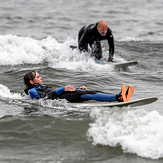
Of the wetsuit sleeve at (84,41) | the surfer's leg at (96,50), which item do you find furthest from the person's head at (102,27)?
the surfer's leg at (96,50)

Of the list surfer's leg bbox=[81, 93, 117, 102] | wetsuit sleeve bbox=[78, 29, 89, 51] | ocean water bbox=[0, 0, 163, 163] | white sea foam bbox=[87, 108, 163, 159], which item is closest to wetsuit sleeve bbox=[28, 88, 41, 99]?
ocean water bbox=[0, 0, 163, 163]

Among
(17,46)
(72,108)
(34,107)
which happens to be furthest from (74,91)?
(17,46)

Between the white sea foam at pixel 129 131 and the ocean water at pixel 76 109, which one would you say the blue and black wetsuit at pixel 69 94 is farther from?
the white sea foam at pixel 129 131

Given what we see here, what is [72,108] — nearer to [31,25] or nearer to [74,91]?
[74,91]

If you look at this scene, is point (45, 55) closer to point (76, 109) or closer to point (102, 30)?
point (102, 30)

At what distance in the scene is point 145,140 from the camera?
15.6 feet

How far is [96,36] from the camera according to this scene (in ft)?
34.1

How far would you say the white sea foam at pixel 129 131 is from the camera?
4.59 metres

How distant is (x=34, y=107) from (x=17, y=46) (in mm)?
7293

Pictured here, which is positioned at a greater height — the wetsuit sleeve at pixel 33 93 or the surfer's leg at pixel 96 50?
the surfer's leg at pixel 96 50

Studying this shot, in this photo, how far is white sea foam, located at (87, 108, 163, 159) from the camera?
459cm

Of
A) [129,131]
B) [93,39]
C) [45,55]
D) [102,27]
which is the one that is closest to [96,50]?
[93,39]

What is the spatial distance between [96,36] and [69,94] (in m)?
4.64

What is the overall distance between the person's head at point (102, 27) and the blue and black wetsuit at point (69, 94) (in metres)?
4.12
